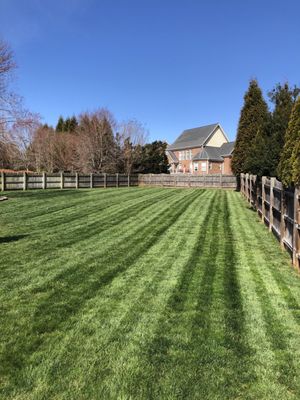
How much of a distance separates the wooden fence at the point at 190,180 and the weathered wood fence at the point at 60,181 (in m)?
2.14

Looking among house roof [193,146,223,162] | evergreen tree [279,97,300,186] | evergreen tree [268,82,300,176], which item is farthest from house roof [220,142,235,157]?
evergreen tree [279,97,300,186]

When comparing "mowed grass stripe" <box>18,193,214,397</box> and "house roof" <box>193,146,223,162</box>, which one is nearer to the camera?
"mowed grass stripe" <box>18,193,214,397</box>

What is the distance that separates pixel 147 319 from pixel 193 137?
51410 mm

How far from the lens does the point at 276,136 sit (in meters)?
11.9

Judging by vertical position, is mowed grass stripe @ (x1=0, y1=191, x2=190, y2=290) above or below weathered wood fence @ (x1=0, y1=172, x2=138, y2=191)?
below

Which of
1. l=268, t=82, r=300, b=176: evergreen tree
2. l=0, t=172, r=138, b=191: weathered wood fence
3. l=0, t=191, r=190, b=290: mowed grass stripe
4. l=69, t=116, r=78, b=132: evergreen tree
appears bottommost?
l=0, t=191, r=190, b=290: mowed grass stripe

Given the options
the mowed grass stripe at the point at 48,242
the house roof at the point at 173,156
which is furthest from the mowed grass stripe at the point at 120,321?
the house roof at the point at 173,156

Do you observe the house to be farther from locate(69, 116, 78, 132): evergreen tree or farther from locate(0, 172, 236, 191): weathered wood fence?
locate(69, 116, 78, 132): evergreen tree

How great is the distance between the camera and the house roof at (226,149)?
4731cm

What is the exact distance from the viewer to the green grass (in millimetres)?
2742

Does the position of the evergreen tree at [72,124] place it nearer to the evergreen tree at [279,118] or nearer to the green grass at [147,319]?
the evergreen tree at [279,118]

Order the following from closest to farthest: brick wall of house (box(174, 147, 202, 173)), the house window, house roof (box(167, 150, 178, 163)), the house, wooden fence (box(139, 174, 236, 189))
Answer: wooden fence (box(139, 174, 236, 189)), the house, brick wall of house (box(174, 147, 202, 173)), the house window, house roof (box(167, 150, 178, 163))

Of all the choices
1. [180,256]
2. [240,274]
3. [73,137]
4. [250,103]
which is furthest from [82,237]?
[73,137]

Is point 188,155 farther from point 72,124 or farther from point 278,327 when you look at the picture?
point 278,327
